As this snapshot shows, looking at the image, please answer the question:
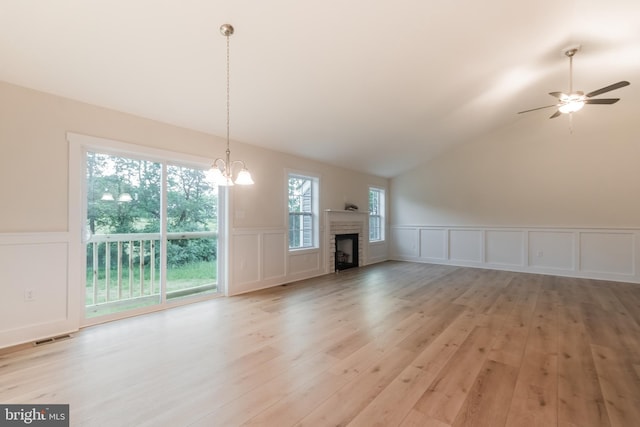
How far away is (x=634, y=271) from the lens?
17.5 ft

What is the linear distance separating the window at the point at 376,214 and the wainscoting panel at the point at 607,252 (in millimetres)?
4303

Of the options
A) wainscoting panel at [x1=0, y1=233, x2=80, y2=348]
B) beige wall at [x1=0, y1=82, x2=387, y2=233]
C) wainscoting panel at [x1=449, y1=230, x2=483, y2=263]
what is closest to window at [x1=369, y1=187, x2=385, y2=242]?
wainscoting panel at [x1=449, y1=230, x2=483, y2=263]

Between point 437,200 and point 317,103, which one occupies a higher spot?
point 317,103

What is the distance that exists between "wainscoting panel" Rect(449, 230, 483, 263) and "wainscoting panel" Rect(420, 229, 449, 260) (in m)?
0.15

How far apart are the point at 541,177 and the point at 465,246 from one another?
7.16 ft

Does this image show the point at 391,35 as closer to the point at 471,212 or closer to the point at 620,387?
the point at 620,387

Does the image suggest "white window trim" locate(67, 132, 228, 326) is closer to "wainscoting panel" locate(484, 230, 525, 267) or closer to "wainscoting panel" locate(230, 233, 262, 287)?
"wainscoting panel" locate(230, 233, 262, 287)

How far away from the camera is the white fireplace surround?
6.30 metres

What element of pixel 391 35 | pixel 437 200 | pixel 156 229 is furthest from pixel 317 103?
pixel 437 200

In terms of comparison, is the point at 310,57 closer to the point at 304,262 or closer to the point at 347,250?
the point at 304,262

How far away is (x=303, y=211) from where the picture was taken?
595 cm

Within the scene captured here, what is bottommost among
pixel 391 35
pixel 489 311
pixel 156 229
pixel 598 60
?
pixel 489 311

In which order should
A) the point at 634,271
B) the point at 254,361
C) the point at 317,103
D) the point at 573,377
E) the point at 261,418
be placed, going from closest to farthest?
the point at 261,418
the point at 573,377
the point at 254,361
the point at 317,103
the point at 634,271

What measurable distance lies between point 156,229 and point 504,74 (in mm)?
5389
